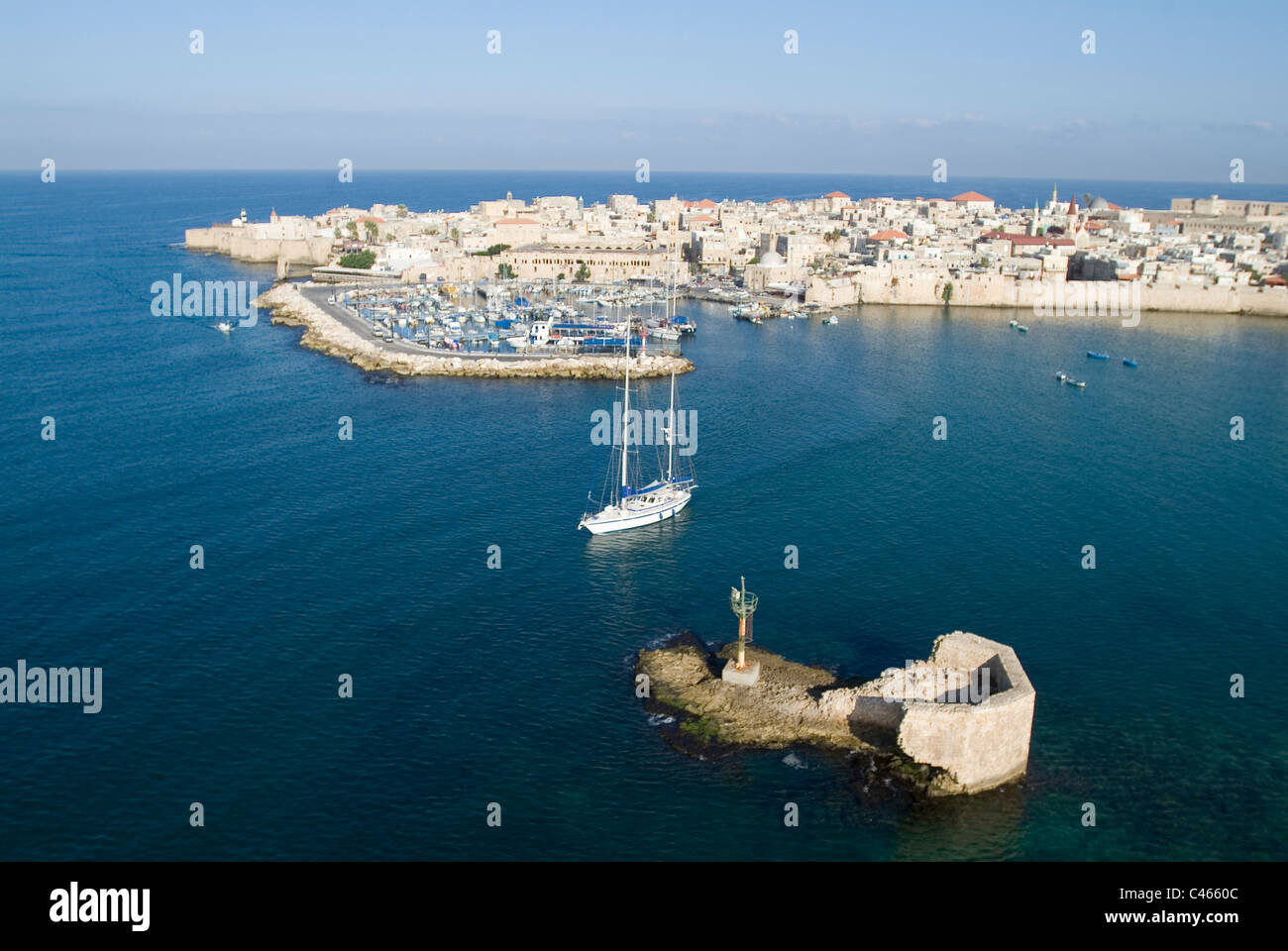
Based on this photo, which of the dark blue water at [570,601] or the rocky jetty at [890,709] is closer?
the dark blue water at [570,601]

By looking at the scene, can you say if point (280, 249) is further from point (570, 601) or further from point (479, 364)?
Answer: point (570, 601)

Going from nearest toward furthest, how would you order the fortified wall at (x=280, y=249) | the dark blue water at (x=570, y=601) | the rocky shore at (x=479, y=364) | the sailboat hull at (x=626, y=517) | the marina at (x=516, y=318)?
the dark blue water at (x=570, y=601) → the sailboat hull at (x=626, y=517) → the rocky shore at (x=479, y=364) → the marina at (x=516, y=318) → the fortified wall at (x=280, y=249)

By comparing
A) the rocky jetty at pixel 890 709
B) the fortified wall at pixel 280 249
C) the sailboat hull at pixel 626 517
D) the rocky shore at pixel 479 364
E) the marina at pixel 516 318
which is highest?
the fortified wall at pixel 280 249

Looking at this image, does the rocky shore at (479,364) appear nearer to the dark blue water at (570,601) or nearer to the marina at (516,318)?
the marina at (516,318)

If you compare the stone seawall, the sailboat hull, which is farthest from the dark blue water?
the stone seawall

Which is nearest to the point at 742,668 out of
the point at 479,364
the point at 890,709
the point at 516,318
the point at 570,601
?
the point at 890,709

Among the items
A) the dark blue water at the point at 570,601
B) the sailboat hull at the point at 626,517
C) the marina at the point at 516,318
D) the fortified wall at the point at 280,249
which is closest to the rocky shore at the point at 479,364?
the marina at the point at 516,318
